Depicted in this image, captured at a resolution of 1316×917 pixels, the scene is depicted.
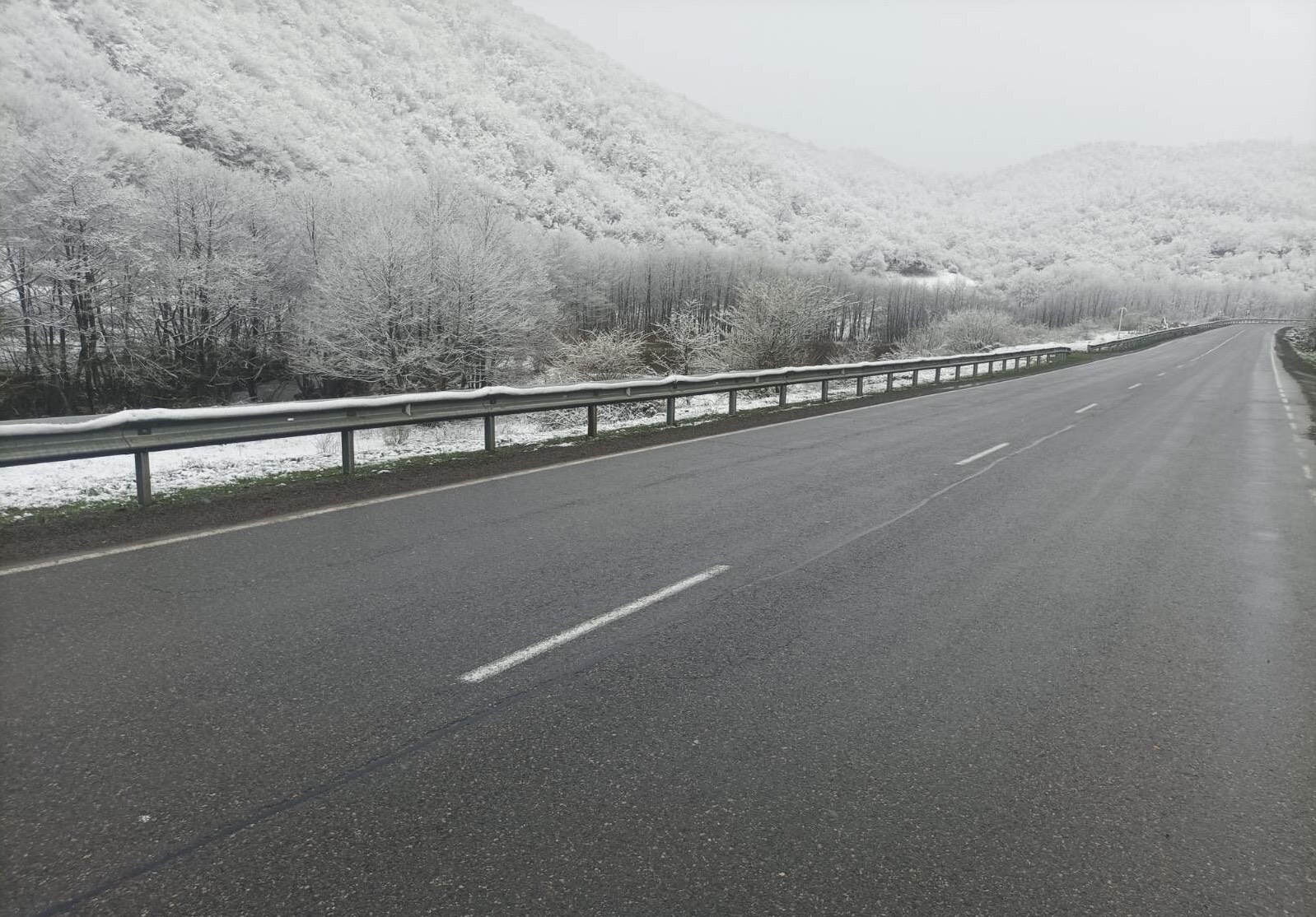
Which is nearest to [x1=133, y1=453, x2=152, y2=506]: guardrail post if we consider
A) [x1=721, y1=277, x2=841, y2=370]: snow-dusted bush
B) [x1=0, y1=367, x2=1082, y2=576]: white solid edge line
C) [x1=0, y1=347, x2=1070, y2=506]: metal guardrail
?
[x1=0, y1=347, x2=1070, y2=506]: metal guardrail

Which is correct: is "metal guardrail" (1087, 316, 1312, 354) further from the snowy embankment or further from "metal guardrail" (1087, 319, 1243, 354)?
the snowy embankment

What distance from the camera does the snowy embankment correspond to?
10.4m

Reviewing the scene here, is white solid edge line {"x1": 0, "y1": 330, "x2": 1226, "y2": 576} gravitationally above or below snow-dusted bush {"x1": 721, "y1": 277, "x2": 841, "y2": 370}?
below

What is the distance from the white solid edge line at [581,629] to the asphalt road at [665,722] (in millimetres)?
36

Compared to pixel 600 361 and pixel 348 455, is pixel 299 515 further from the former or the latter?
pixel 600 361

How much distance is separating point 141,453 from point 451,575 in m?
4.32

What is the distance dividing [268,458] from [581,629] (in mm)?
15913

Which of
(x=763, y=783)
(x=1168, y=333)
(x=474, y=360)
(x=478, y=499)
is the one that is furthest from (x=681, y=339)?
(x=1168, y=333)

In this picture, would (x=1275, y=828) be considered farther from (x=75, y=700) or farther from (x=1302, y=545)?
(x=1302, y=545)

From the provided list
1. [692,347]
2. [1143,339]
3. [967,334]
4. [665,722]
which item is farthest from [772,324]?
[1143,339]

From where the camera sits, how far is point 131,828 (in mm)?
2500

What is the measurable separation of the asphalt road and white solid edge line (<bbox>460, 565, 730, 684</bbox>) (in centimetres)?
4

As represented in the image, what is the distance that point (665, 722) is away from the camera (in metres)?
3.28

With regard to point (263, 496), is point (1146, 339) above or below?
above
